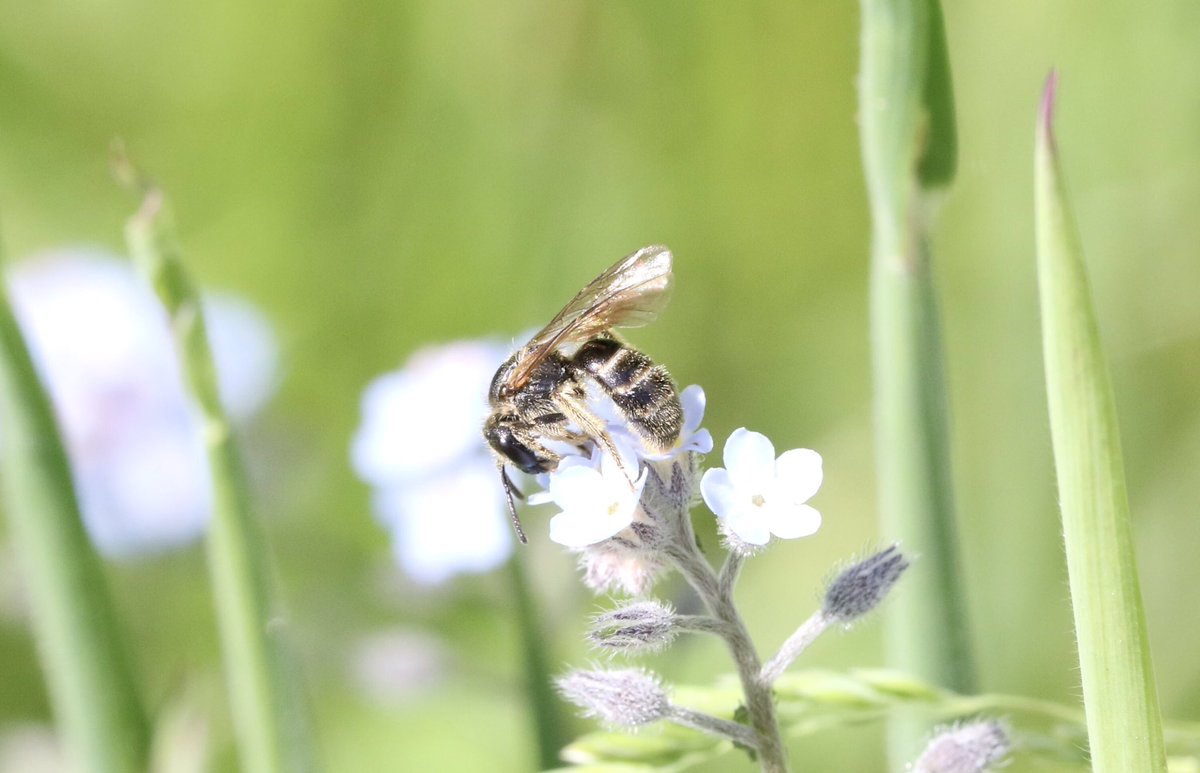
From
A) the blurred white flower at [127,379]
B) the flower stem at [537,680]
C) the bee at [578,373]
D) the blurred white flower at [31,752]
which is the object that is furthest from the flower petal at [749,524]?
the blurred white flower at [127,379]

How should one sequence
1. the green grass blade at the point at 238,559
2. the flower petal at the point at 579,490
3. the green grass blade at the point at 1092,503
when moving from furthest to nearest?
the green grass blade at the point at 238,559
the flower petal at the point at 579,490
the green grass blade at the point at 1092,503

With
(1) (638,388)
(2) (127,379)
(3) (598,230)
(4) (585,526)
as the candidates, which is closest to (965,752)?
(4) (585,526)

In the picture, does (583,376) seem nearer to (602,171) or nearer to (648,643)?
(648,643)

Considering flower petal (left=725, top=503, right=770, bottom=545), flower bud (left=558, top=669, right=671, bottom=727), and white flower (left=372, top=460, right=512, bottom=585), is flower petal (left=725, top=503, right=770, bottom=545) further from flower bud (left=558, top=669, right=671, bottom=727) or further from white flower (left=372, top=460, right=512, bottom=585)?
white flower (left=372, top=460, right=512, bottom=585)

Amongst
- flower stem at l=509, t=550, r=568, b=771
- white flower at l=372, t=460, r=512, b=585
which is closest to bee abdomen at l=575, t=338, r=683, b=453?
flower stem at l=509, t=550, r=568, b=771

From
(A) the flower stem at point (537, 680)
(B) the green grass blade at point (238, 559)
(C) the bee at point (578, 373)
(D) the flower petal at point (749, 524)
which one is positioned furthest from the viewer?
(A) the flower stem at point (537, 680)

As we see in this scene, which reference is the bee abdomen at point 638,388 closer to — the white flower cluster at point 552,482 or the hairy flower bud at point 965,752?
the white flower cluster at point 552,482

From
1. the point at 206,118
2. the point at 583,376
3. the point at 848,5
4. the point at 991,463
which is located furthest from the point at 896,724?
the point at 206,118
